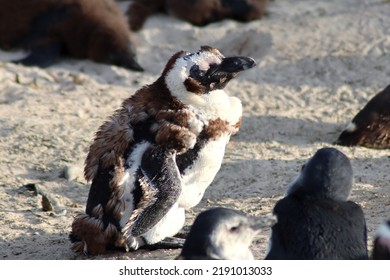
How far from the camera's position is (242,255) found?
4.72 m

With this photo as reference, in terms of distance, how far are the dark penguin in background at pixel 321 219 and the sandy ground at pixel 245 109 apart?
2.14ft

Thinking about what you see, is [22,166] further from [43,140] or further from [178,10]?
[178,10]

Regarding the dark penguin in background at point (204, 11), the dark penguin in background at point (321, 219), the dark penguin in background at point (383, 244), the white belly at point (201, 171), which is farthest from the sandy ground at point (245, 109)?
the dark penguin in background at point (383, 244)

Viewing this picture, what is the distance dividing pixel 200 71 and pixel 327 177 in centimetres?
119

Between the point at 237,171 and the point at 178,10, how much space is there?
499 cm

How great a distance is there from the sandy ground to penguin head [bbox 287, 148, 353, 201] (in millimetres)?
744

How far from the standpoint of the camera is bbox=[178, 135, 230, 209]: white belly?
559cm

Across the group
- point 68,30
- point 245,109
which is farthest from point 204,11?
point 245,109

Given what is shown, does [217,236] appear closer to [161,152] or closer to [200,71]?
[161,152]

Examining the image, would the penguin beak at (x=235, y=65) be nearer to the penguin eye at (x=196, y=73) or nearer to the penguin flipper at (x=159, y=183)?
the penguin eye at (x=196, y=73)

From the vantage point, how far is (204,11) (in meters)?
12.3

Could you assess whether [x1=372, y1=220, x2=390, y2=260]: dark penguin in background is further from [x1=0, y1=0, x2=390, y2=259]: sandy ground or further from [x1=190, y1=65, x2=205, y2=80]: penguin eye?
[x1=190, y1=65, x2=205, y2=80]: penguin eye

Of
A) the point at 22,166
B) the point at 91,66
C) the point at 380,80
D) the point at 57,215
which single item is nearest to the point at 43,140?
the point at 22,166

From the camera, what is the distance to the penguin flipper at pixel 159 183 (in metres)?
5.48
